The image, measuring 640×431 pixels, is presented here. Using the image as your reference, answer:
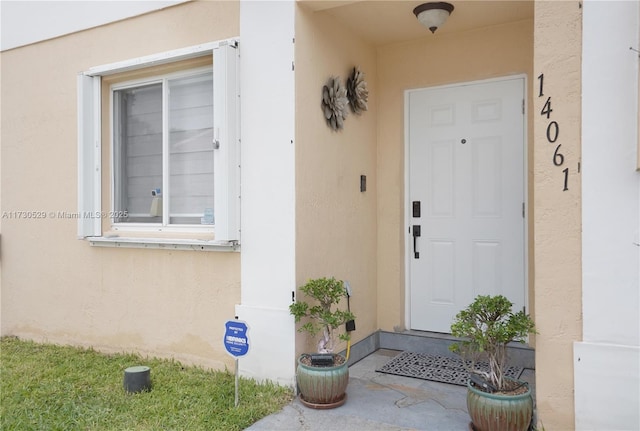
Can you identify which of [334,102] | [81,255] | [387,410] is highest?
[334,102]

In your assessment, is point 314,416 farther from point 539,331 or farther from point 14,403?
point 14,403

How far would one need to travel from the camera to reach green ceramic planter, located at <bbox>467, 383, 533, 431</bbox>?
2570 millimetres

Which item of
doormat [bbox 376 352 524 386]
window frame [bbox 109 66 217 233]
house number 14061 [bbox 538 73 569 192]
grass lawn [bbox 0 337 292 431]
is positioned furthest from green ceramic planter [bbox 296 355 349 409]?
house number 14061 [bbox 538 73 569 192]

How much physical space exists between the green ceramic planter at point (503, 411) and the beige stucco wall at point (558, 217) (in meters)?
0.16

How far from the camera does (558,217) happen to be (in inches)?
105

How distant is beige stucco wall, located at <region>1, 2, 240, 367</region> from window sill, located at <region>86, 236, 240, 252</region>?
0.05m

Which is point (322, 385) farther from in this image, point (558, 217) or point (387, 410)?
point (558, 217)

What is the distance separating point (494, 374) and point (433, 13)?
7.88ft

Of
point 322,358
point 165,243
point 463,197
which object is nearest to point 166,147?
point 165,243

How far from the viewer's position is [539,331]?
106 inches

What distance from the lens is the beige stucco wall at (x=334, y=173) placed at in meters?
3.43

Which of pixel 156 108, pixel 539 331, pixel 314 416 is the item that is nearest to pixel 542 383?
pixel 539 331

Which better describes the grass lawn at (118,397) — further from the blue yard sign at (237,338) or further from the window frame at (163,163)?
the window frame at (163,163)

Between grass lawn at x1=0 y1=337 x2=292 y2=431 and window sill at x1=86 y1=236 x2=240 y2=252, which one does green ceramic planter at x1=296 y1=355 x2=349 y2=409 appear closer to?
grass lawn at x1=0 y1=337 x2=292 y2=431
